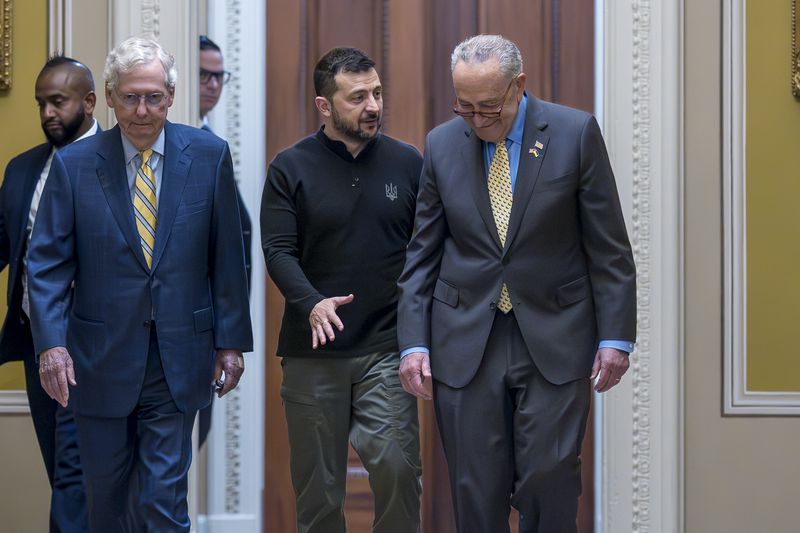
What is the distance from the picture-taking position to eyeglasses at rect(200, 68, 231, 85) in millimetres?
4961

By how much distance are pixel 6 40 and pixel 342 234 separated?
1.76 meters

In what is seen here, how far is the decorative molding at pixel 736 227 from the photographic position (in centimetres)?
475

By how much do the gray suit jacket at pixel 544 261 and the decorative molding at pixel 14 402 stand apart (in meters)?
1.90

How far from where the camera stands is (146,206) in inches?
146

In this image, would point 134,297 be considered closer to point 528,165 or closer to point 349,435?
point 349,435

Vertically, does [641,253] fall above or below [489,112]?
below

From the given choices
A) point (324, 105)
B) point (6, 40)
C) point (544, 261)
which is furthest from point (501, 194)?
point (6, 40)

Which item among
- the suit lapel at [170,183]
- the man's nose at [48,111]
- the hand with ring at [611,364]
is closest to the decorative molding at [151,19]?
the man's nose at [48,111]

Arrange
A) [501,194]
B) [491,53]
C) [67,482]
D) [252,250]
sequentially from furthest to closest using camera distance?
[252,250] < [67,482] < [501,194] < [491,53]

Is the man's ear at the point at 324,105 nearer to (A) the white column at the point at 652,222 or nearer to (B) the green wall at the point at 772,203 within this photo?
(A) the white column at the point at 652,222

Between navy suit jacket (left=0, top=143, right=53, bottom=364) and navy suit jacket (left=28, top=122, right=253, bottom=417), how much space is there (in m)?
0.66

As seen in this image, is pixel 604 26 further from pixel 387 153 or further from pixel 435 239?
pixel 435 239

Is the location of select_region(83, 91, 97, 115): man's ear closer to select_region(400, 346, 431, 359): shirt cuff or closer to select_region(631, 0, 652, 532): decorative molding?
select_region(400, 346, 431, 359): shirt cuff

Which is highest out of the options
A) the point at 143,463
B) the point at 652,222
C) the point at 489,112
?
the point at 489,112
